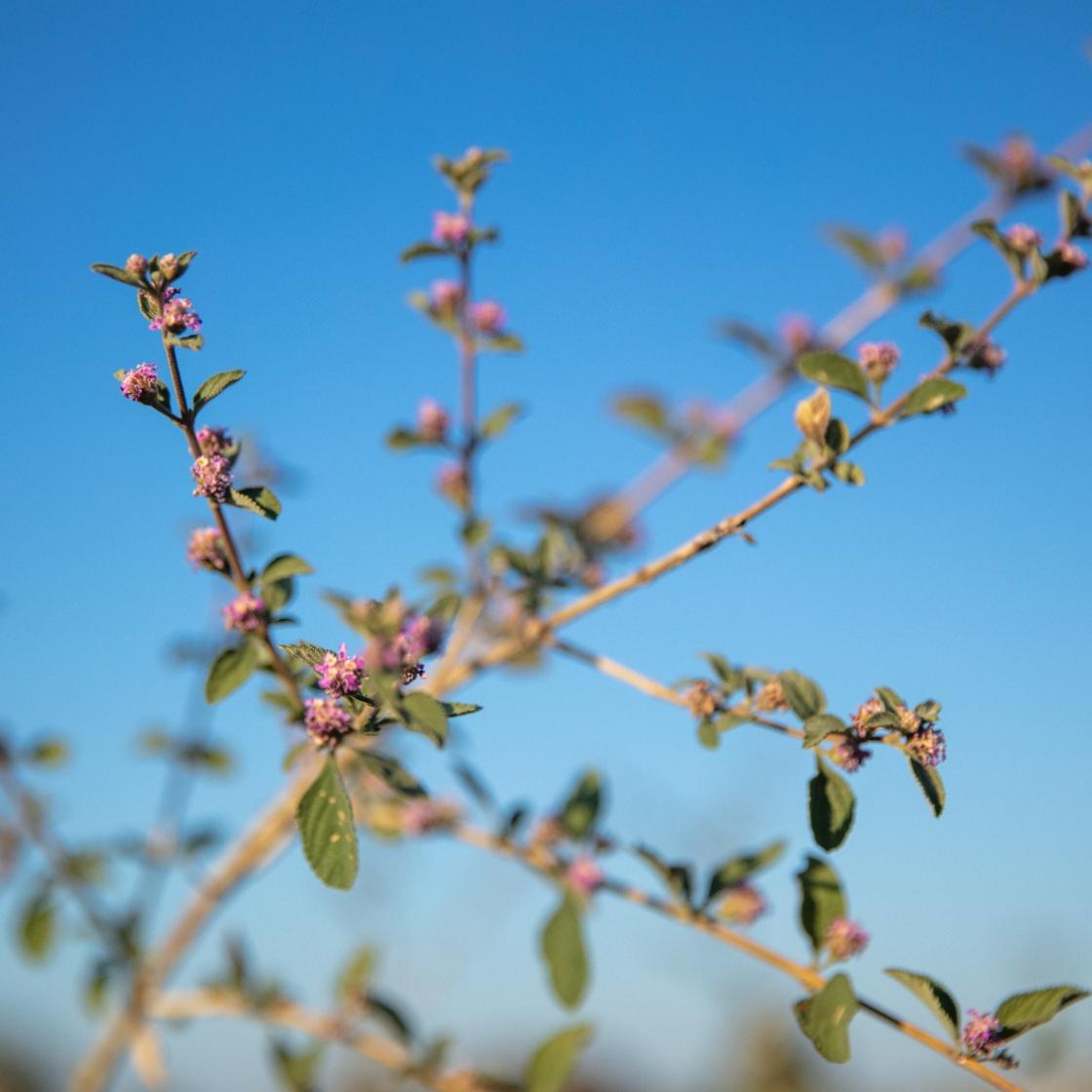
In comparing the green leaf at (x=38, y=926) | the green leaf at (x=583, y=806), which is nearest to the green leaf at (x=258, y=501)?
the green leaf at (x=583, y=806)

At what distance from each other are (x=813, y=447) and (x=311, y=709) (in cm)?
97

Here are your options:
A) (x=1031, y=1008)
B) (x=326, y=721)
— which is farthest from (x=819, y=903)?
(x=326, y=721)

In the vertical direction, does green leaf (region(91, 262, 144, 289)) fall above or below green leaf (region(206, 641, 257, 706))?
above

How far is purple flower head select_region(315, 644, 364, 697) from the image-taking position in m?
1.42

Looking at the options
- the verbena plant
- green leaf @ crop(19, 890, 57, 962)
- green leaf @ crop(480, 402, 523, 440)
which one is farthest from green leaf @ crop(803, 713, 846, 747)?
Result: green leaf @ crop(19, 890, 57, 962)

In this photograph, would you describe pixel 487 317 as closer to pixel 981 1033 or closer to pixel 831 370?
pixel 831 370

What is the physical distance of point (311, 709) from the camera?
1552 mm

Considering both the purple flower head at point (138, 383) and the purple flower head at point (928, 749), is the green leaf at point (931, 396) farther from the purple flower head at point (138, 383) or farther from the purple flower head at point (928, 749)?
the purple flower head at point (138, 383)

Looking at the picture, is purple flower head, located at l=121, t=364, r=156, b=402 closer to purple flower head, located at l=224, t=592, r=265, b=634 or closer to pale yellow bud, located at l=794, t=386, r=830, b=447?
purple flower head, located at l=224, t=592, r=265, b=634

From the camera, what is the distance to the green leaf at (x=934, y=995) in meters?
1.69

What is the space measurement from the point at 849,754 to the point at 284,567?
938 millimetres

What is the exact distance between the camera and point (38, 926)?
3.39 metres

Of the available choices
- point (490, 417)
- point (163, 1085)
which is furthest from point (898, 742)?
point (163, 1085)

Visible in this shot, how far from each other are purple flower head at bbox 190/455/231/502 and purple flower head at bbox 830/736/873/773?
101 centimetres
